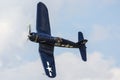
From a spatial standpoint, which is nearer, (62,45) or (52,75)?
(52,75)

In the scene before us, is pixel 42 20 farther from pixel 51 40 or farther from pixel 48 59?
pixel 48 59

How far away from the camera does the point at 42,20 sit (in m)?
104

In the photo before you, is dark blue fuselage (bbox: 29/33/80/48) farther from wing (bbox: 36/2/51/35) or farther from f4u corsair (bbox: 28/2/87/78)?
wing (bbox: 36/2/51/35)

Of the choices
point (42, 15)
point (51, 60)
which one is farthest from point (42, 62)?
point (42, 15)

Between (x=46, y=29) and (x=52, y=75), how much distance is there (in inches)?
359

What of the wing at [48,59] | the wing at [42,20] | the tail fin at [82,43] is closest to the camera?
the wing at [48,59]

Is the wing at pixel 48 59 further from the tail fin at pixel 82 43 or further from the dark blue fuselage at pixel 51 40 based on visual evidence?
the tail fin at pixel 82 43

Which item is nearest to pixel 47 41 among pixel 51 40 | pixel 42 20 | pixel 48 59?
pixel 51 40

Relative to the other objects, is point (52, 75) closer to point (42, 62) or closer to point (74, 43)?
point (42, 62)

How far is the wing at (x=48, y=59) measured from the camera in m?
99.1

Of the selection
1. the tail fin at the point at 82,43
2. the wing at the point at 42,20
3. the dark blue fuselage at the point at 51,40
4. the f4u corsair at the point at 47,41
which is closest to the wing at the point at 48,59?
the f4u corsair at the point at 47,41

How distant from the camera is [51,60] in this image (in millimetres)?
102062

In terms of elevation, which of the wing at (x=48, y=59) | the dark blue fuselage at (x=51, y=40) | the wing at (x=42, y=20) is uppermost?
the wing at (x=42, y=20)

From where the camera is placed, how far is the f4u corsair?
100 meters
